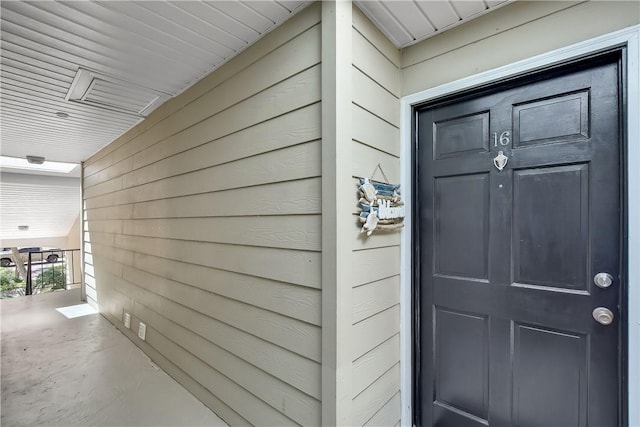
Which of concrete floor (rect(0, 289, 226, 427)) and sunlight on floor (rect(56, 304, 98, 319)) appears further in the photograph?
sunlight on floor (rect(56, 304, 98, 319))

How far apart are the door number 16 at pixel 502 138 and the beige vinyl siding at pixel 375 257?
46 cm

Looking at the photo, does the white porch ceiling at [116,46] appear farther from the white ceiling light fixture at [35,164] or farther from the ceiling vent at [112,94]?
the white ceiling light fixture at [35,164]

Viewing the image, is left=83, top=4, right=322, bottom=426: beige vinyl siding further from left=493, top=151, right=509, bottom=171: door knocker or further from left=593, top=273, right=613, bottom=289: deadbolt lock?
left=593, top=273, right=613, bottom=289: deadbolt lock

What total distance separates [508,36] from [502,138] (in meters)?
0.45

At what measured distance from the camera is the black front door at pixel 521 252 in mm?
1159

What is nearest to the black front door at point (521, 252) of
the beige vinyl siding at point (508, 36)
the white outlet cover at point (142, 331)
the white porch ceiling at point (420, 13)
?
the beige vinyl siding at point (508, 36)

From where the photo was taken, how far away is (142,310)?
284 centimetres

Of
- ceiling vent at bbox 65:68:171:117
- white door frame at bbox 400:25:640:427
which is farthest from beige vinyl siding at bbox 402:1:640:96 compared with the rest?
ceiling vent at bbox 65:68:171:117

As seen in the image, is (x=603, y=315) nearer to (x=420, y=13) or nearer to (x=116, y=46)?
(x=420, y=13)

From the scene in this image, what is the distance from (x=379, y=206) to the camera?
1.40m

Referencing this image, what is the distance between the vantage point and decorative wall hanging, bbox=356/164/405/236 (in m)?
1.33

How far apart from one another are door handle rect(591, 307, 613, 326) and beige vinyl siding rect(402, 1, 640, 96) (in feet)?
3.50

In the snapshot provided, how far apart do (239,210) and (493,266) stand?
1.37 m

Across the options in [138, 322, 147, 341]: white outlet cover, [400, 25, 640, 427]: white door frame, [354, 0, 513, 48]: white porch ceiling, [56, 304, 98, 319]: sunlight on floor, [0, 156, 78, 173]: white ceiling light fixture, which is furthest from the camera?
[0, 156, 78, 173]: white ceiling light fixture
